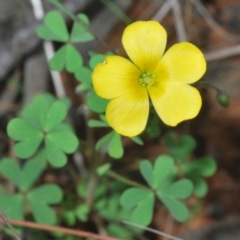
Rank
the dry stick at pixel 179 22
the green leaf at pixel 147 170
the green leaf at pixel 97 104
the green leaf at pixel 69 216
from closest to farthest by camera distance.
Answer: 1. the green leaf at pixel 97 104
2. the green leaf at pixel 147 170
3. the green leaf at pixel 69 216
4. the dry stick at pixel 179 22

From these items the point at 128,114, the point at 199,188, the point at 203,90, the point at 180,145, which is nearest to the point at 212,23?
the point at 203,90

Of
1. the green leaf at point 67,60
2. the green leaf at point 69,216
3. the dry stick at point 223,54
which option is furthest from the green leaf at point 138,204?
the dry stick at point 223,54

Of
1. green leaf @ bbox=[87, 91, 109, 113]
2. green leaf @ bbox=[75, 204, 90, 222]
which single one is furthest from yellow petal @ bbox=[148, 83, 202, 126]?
green leaf @ bbox=[75, 204, 90, 222]

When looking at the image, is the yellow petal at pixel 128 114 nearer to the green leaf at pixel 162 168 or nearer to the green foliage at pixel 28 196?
the green leaf at pixel 162 168

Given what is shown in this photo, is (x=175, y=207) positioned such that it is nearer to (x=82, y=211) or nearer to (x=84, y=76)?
(x=82, y=211)

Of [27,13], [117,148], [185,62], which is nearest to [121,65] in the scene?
[185,62]
